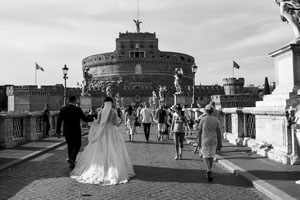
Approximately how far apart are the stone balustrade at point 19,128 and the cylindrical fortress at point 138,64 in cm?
7138

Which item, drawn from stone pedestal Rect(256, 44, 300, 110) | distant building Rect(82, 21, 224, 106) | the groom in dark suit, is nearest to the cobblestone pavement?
the groom in dark suit

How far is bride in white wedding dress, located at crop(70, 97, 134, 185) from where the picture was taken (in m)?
7.03

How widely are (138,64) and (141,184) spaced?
85.8 m

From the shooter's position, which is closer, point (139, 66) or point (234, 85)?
point (234, 85)

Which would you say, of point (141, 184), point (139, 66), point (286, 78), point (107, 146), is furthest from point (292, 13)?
point (139, 66)

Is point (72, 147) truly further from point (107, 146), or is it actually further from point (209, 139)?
point (209, 139)

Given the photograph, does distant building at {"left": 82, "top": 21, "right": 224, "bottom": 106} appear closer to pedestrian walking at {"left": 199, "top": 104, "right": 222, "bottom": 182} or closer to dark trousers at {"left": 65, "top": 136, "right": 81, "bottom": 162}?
dark trousers at {"left": 65, "top": 136, "right": 81, "bottom": 162}

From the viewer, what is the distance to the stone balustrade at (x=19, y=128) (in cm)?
1243

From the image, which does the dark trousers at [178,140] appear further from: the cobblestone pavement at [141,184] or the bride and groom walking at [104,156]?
the bride and groom walking at [104,156]

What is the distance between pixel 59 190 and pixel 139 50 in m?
90.4

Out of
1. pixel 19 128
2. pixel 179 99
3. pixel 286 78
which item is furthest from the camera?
pixel 179 99

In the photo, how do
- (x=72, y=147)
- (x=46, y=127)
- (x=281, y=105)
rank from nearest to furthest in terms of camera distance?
(x=72, y=147) < (x=281, y=105) < (x=46, y=127)

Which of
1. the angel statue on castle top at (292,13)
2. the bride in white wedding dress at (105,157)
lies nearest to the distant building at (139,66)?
the angel statue on castle top at (292,13)

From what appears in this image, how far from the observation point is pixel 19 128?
567 inches
